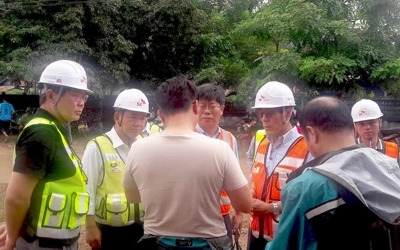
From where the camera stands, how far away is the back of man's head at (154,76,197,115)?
2482mm

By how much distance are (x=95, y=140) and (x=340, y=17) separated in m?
12.5

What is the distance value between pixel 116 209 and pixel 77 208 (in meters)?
0.60

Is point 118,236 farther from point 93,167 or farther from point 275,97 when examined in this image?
point 275,97

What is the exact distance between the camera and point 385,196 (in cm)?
167

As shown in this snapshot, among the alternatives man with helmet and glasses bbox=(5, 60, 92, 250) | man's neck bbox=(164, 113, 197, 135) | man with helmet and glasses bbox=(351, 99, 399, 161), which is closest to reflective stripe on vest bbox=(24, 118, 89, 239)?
man with helmet and glasses bbox=(5, 60, 92, 250)

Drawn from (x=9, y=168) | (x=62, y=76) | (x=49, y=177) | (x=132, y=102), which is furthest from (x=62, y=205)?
(x=9, y=168)

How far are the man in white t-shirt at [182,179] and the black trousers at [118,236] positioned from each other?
0.83 m

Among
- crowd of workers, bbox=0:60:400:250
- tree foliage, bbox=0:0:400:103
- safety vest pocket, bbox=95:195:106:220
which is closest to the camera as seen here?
crowd of workers, bbox=0:60:400:250

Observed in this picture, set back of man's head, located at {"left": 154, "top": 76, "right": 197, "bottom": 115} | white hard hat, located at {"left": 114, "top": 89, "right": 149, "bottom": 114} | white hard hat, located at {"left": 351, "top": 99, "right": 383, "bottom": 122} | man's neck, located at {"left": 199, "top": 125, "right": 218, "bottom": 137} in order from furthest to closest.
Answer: white hard hat, located at {"left": 351, "top": 99, "right": 383, "bottom": 122} → man's neck, located at {"left": 199, "top": 125, "right": 218, "bottom": 137} → white hard hat, located at {"left": 114, "top": 89, "right": 149, "bottom": 114} → back of man's head, located at {"left": 154, "top": 76, "right": 197, "bottom": 115}

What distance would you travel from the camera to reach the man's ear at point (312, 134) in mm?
1980

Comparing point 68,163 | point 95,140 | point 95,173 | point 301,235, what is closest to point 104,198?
point 95,173

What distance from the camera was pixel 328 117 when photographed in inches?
76.8

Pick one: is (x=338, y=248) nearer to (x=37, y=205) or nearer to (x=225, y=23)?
(x=37, y=205)

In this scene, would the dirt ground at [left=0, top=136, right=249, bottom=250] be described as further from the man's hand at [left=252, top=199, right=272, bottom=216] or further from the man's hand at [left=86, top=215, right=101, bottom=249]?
the man's hand at [left=252, top=199, right=272, bottom=216]
